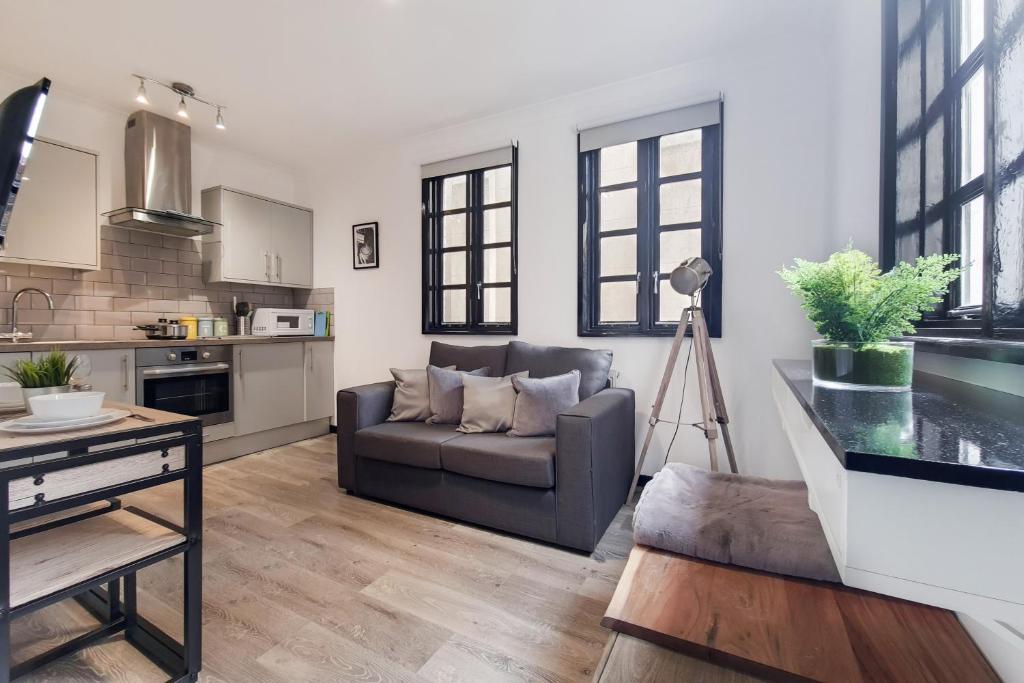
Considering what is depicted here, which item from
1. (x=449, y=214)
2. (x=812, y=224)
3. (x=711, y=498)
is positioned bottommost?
(x=711, y=498)

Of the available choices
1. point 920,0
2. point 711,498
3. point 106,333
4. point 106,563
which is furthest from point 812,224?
point 106,333

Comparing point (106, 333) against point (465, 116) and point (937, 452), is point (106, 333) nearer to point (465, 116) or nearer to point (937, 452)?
point (465, 116)

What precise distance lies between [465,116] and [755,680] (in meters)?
3.74

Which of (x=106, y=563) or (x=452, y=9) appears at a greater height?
(x=452, y=9)

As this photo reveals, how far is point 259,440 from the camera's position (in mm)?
3758

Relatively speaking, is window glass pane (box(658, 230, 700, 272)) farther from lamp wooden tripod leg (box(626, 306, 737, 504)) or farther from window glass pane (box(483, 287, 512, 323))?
window glass pane (box(483, 287, 512, 323))

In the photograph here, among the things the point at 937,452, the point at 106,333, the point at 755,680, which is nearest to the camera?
the point at 937,452

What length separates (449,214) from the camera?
3.70 meters

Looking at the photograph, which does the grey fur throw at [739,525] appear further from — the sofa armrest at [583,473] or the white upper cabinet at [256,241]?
the white upper cabinet at [256,241]

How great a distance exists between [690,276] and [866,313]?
4.53ft

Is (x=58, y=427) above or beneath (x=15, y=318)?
beneath

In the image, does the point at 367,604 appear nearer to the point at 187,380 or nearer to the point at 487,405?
the point at 487,405

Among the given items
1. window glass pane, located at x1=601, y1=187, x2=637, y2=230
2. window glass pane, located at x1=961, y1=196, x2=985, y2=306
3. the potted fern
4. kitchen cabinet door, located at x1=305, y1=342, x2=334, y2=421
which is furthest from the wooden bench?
kitchen cabinet door, located at x1=305, y1=342, x2=334, y2=421

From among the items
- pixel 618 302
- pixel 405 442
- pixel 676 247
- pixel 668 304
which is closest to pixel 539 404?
pixel 405 442
